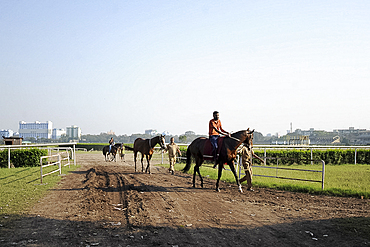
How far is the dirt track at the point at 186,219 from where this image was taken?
5434mm

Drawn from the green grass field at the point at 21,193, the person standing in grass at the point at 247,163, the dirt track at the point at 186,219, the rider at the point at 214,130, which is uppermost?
the rider at the point at 214,130

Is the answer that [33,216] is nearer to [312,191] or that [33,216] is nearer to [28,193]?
[28,193]

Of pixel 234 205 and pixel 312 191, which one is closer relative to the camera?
pixel 234 205

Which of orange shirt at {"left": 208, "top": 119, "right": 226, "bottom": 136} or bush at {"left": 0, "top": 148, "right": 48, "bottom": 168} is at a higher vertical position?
orange shirt at {"left": 208, "top": 119, "right": 226, "bottom": 136}

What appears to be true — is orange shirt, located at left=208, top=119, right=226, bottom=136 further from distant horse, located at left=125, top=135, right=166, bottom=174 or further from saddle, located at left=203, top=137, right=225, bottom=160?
distant horse, located at left=125, top=135, right=166, bottom=174

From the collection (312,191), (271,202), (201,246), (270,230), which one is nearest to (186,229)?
(201,246)

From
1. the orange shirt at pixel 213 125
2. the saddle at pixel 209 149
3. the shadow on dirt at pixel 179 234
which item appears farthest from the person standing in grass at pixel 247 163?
the shadow on dirt at pixel 179 234

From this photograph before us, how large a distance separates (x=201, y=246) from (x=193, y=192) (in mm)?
5454

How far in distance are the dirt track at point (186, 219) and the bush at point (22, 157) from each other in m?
14.4

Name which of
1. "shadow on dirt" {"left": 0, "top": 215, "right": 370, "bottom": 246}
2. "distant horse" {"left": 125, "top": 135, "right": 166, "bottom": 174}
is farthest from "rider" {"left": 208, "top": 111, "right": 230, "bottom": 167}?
"distant horse" {"left": 125, "top": 135, "right": 166, "bottom": 174}

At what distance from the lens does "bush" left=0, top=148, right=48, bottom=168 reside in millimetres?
22406

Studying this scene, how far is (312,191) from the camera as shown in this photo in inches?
430

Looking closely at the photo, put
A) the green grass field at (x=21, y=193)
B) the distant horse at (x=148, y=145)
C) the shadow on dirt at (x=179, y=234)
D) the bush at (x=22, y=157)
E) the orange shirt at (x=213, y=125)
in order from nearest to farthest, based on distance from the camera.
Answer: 1. the shadow on dirt at (x=179, y=234)
2. the green grass field at (x=21, y=193)
3. the orange shirt at (x=213, y=125)
4. the distant horse at (x=148, y=145)
5. the bush at (x=22, y=157)

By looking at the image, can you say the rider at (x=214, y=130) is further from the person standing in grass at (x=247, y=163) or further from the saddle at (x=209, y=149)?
the person standing in grass at (x=247, y=163)
